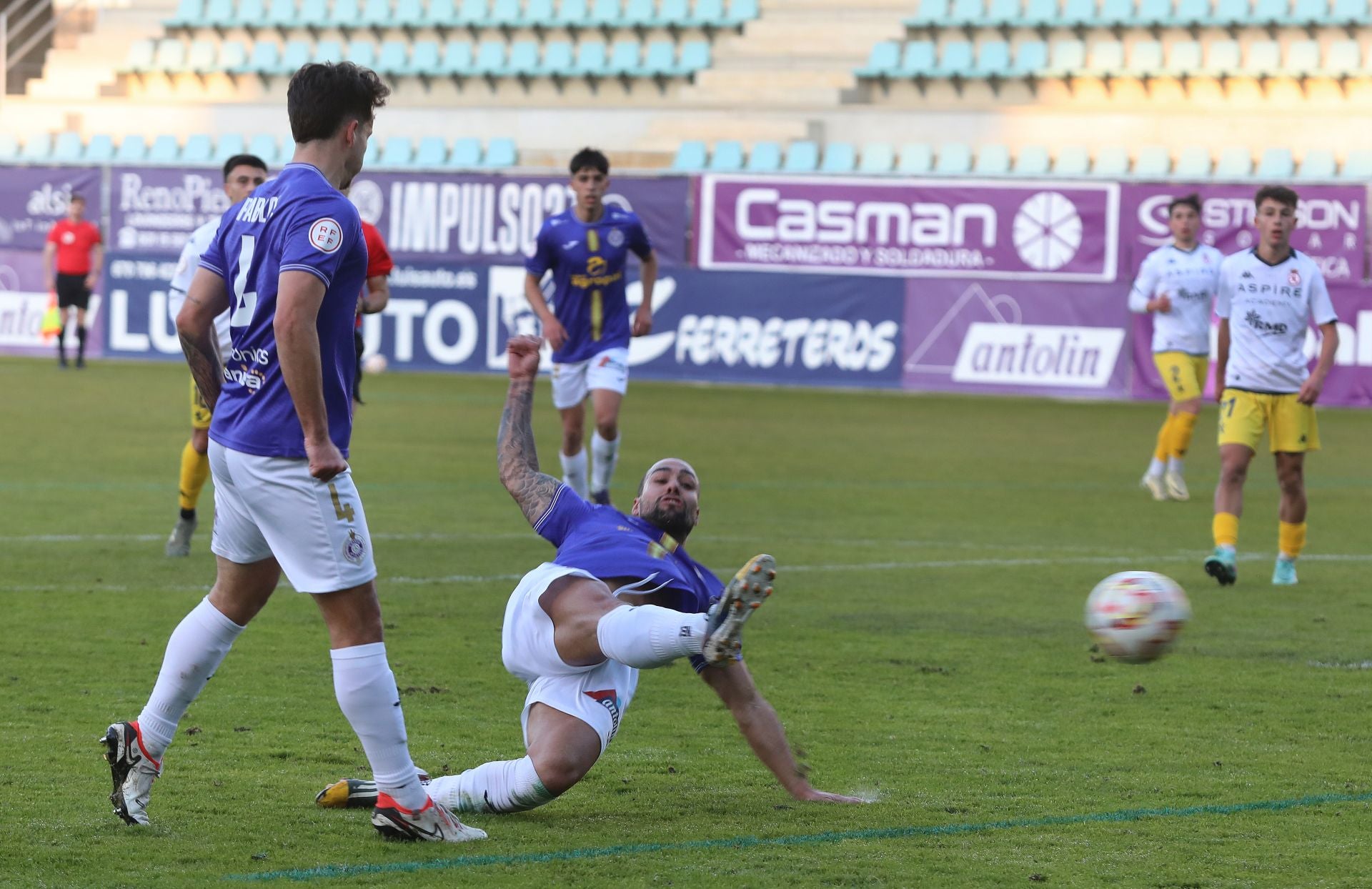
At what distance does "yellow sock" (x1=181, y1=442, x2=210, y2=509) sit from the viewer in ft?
32.3

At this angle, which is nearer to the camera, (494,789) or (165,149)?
(494,789)

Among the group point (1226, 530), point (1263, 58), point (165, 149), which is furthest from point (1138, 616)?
point (165, 149)

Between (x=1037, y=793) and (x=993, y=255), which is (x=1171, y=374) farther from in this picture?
(x=1037, y=793)

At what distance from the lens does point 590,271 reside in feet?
42.5

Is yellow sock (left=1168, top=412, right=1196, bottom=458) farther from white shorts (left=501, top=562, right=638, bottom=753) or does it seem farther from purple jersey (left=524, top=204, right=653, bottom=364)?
white shorts (left=501, top=562, right=638, bottom=753)

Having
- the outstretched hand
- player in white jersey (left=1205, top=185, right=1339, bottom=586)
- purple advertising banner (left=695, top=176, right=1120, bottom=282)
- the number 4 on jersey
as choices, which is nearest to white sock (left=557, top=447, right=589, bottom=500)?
player in white jersey (left=1205, top=185, right=1339, bottom=586)

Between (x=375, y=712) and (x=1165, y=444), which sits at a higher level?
(x=375, y=712)

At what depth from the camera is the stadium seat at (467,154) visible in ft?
95.7

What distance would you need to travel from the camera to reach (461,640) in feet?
26.0

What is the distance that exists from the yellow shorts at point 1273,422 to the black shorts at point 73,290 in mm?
18297

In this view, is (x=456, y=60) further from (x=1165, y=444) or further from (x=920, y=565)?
(x=920, y=565)

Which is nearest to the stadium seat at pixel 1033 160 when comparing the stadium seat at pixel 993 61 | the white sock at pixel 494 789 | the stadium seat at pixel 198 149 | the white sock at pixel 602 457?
the stadium seat at pixel 993 61

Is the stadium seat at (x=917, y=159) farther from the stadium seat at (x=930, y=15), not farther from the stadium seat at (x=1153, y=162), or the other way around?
the stadium seat at (x=930, y=15)

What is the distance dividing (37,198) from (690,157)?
9.49m
